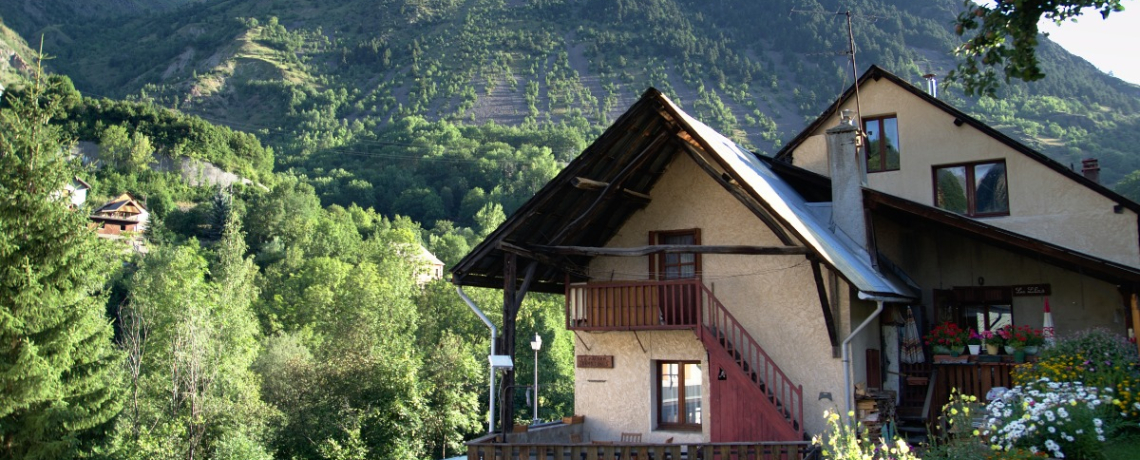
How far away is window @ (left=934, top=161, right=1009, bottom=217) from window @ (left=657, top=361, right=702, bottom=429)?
7407 mm

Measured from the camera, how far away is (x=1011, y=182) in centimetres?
1941

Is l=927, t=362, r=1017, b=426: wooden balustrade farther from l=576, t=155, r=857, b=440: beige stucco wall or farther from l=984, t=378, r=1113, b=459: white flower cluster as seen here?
l=984, t=378, r=1113, b=459: white flower cluster

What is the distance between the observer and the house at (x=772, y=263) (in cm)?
1562

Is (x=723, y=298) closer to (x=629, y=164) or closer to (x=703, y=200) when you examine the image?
(x=703, y=200)

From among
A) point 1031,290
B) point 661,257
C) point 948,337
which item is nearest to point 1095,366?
point 948,337

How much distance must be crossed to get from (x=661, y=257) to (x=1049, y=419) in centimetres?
872

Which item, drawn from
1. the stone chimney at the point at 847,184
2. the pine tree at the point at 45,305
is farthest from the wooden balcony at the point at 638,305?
the pine tree at the point at 45,305

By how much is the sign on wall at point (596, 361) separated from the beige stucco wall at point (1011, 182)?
7727mm

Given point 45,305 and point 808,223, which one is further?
point 45,305

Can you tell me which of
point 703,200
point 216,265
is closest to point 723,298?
point 703,200

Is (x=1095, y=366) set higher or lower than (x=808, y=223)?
lower

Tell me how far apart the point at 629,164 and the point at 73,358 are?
17.0 m

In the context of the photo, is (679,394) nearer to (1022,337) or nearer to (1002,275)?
(1022,337)

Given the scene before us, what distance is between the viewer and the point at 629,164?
52.5ft
